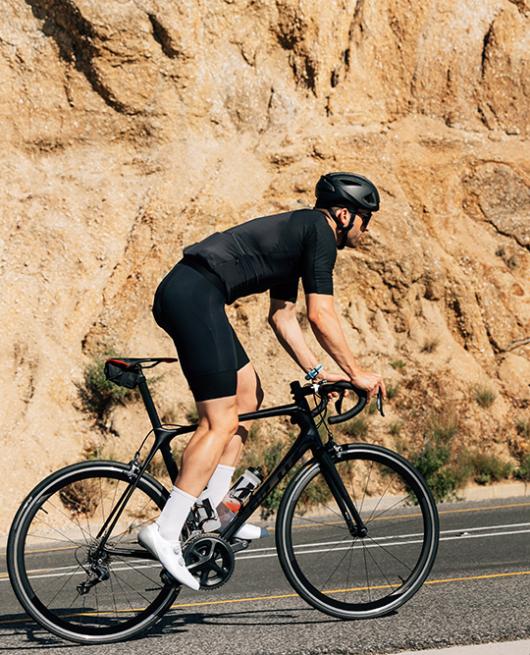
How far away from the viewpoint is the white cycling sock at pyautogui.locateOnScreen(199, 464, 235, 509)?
5336 millimetres

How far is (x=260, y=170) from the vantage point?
20.5 metres

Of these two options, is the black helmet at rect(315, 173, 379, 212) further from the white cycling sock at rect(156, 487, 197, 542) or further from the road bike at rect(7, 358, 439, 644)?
the white cycling sock at rect(156, 487, 197, 542)

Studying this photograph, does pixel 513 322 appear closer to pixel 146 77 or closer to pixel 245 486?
pixel 146 77

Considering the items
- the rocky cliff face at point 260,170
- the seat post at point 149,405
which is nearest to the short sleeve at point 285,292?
the seat post at point 149,405

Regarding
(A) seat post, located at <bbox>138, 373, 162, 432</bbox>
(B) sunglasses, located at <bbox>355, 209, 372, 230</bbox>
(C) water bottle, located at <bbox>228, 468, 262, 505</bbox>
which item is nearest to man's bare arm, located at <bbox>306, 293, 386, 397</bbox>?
(B) sunglasses, located at <bbox>355, 209, 372, 230</bbox>

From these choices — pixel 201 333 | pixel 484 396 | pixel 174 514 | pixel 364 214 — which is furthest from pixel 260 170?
pixel 174 514

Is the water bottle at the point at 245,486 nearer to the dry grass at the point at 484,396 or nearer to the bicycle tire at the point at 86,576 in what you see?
the bicycle tire at the point at 86,576

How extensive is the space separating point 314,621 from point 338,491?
2.25ft

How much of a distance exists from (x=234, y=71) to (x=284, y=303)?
55.9 ft

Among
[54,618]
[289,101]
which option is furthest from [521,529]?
[289,101]

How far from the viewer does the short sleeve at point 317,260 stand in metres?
5.26

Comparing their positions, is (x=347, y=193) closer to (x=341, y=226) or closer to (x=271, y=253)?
(x=341, y=226)

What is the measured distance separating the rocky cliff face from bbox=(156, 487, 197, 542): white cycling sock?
1145 centimetres

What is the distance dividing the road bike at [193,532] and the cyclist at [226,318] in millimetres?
138
